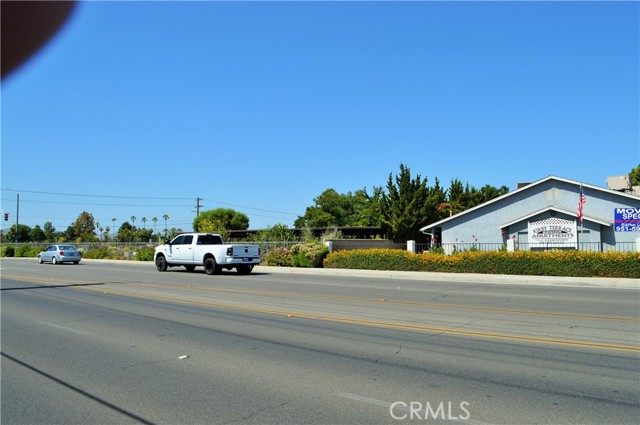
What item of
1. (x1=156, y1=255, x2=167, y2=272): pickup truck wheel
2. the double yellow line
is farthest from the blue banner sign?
(x1=156, y1=255, x2=167, y2=272): pickup truck wheel

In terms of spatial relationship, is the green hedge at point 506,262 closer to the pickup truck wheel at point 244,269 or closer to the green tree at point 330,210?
the pickup truck wheel at point 244,269

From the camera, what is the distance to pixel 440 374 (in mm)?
6254

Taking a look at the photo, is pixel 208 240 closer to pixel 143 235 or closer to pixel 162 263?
pixel 162 263

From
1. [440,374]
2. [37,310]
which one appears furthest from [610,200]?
[37,310]

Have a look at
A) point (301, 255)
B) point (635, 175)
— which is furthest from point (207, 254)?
point (635, 175)

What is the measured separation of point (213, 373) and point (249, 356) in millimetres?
923

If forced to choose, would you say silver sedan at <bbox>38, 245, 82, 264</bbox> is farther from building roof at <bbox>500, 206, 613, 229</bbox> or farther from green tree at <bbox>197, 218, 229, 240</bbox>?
building roof at <bbox>500, 206, 613, 229</bbox>

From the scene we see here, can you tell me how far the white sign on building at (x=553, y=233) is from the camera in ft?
92.7

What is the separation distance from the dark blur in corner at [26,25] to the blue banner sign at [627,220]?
3144 centimetres

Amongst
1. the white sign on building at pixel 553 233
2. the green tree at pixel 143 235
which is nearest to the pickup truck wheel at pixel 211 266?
the white sign on building at pixel 553 233

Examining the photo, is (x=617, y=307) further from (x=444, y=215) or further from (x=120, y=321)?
(x=444, y=215)

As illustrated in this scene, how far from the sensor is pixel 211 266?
2441 cm

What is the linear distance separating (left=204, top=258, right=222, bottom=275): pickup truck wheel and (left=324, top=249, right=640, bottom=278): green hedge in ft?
26.0

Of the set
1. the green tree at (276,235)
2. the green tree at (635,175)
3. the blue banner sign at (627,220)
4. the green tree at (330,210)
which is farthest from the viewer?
the green tree at (330,210)
